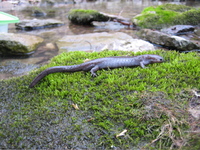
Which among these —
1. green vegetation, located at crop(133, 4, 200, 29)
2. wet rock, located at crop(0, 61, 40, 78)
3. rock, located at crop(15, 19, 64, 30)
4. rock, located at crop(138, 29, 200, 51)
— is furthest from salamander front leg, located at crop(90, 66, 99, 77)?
rock, located at crop(15, 19, 64, 30)

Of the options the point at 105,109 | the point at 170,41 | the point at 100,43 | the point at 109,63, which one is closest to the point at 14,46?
the point at 100,43

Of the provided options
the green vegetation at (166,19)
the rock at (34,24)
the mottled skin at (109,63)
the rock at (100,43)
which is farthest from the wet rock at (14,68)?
the green vegetation at (166,19)

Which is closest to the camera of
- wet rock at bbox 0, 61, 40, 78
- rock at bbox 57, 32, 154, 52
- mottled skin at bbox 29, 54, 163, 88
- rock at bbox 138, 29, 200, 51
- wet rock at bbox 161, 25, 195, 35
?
mottled skin at bbox 29, 54, 163, 88

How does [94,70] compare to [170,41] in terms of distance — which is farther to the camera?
[170,41]

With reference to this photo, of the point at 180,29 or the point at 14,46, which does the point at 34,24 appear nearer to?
the point at 14,46

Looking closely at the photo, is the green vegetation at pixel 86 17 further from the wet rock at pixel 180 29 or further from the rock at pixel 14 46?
the rock at pixel 14 46

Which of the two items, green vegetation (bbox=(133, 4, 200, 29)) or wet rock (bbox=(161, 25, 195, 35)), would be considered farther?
green vegetation (bbox=(133, 4, 200, 29))

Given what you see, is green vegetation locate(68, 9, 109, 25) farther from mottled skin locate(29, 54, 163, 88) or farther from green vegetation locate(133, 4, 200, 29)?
mottled skin locate(29, 54, 163, 88)
